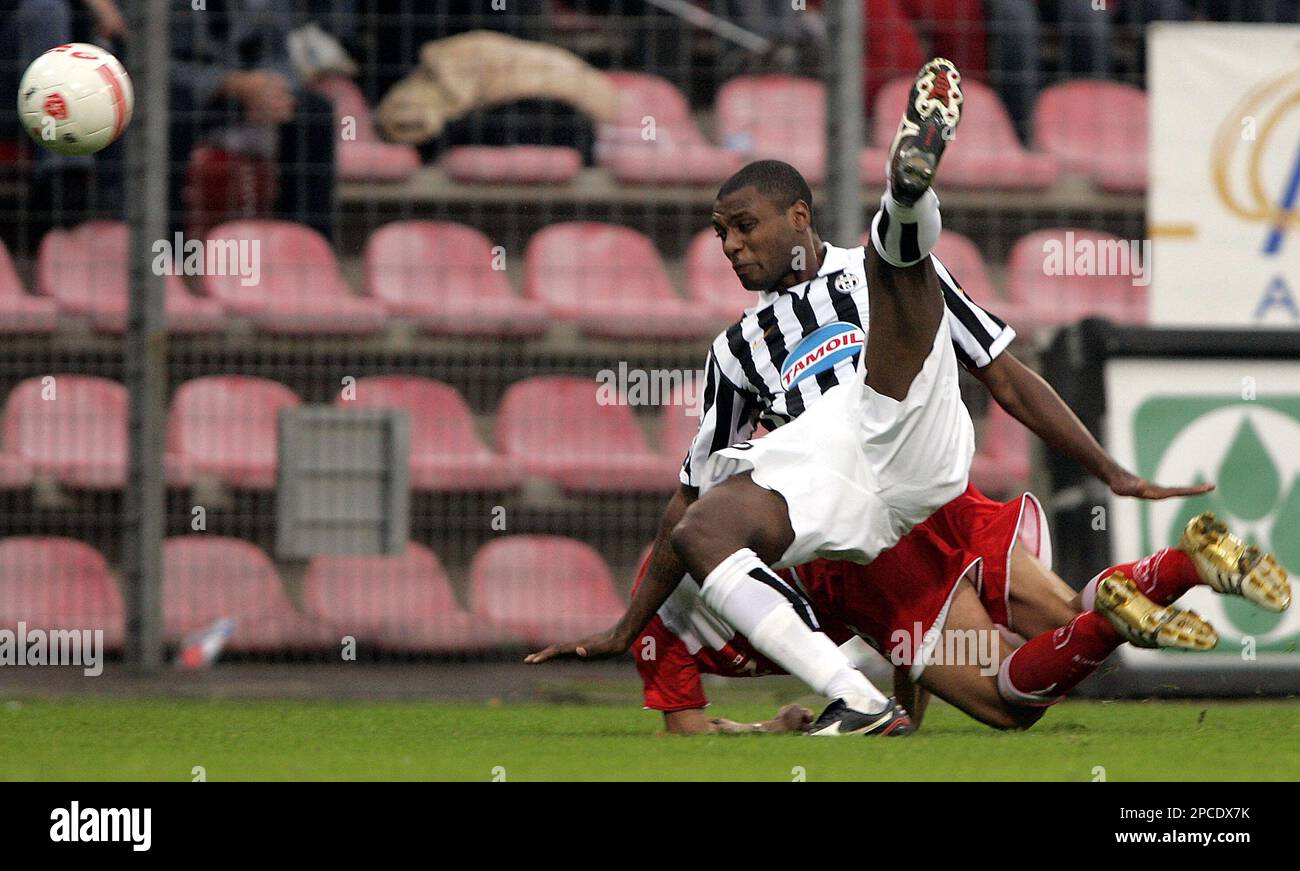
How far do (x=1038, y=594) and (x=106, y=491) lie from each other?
4.21m

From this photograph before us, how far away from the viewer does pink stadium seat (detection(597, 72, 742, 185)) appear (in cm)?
853

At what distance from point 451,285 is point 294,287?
2.16 ft

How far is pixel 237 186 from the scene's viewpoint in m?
8.02

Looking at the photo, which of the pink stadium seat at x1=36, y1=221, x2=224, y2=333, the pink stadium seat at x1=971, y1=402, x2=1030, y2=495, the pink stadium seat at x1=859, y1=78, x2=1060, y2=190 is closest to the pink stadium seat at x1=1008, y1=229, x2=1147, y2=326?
the pink stadium seat at x1=859, y1=78, x2=1060, y2=190

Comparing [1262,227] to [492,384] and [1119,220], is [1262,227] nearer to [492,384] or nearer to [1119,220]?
[1119,220]

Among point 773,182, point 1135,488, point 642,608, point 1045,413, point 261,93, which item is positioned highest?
point 261,93

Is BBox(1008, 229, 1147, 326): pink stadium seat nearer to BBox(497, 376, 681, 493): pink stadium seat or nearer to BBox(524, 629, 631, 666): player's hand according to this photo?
BBox(497, 376, 681, 493): pink stadium seat

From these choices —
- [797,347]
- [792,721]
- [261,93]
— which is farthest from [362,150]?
[792,721]

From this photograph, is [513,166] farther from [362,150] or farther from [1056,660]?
[1056,660]

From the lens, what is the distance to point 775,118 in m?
9.20

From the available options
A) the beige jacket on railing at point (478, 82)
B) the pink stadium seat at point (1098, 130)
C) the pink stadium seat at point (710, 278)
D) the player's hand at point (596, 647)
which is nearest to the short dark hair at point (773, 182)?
the player's hand at point (596, 647)

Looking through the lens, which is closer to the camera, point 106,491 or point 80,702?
point 80,702
